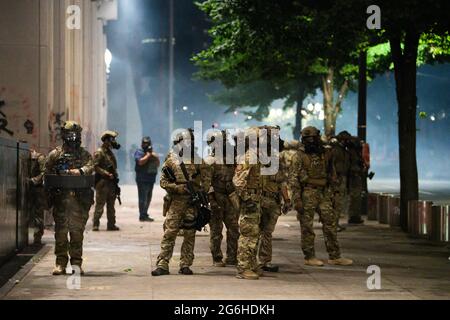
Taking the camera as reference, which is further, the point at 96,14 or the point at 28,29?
the point at 96,14

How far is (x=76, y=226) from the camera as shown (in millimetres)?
12750

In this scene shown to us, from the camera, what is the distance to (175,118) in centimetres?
11069

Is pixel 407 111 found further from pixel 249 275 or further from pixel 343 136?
pixel 249 275

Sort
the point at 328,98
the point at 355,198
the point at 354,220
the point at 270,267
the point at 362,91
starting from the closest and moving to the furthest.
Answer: the point at 270,267, the point at 355,198, the point at 354,220, the point at 362,91, the point at 328,98

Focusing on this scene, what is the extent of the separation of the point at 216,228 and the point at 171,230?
1.56 metres

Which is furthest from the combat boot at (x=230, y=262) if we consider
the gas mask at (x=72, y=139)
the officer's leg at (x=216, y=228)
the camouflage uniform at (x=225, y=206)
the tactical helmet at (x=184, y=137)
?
the gas mask at (x=72, y=139)

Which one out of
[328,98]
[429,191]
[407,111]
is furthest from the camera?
[429,191]

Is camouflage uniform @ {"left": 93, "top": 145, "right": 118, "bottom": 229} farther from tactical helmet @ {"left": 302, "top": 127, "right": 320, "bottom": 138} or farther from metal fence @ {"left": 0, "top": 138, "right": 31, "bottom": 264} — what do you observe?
tactical helmet @ {"left": 302, "top": 127, "right": 320, "bottom": 138}

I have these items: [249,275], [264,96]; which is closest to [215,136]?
[249,275]

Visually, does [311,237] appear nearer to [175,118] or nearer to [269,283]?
[269,283]

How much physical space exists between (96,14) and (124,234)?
26.9 m

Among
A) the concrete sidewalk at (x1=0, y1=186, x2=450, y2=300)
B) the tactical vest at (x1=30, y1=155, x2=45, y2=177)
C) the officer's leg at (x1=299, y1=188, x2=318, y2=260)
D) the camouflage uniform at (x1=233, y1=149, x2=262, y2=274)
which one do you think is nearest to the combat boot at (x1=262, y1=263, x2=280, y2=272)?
the concrete sidewalk at (x1=0, y1=186, x2=450, y2=300)

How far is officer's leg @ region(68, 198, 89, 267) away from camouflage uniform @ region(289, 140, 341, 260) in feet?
10.1
